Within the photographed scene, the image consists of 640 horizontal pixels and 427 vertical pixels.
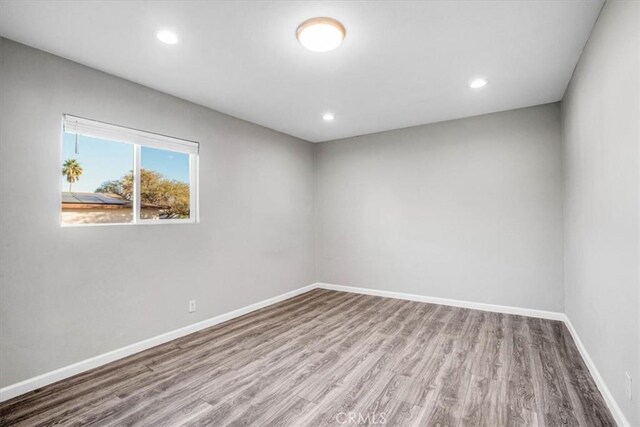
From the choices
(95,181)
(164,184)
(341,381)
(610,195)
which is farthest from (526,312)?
(95,181)

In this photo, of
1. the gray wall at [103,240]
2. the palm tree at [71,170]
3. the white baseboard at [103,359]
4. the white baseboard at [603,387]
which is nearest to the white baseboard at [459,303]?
the white baseboard at [603,387]

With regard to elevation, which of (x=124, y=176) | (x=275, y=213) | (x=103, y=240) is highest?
(x=124, y=176)

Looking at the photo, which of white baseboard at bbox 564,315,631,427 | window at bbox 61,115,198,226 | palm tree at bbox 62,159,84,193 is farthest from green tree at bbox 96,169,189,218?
white baseboard at bbox 564,315,631,427

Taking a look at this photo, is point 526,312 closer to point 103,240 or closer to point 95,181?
point 103,240

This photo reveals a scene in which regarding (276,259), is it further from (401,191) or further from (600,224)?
(600,224)

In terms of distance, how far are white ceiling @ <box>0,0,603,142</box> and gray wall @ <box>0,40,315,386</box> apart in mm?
252

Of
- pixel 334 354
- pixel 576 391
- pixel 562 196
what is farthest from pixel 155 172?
pixel 562 196

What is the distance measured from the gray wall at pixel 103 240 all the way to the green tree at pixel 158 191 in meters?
0.19

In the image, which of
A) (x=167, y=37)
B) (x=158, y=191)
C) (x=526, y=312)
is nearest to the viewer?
(x=167, y=37)

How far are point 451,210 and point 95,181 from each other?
419cm

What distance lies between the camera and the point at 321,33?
2107 mm

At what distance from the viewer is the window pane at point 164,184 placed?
3088mm

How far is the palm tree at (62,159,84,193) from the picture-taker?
8.30 ft

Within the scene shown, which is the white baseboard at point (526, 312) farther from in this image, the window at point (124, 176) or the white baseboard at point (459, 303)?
the window at point (124, 176)
